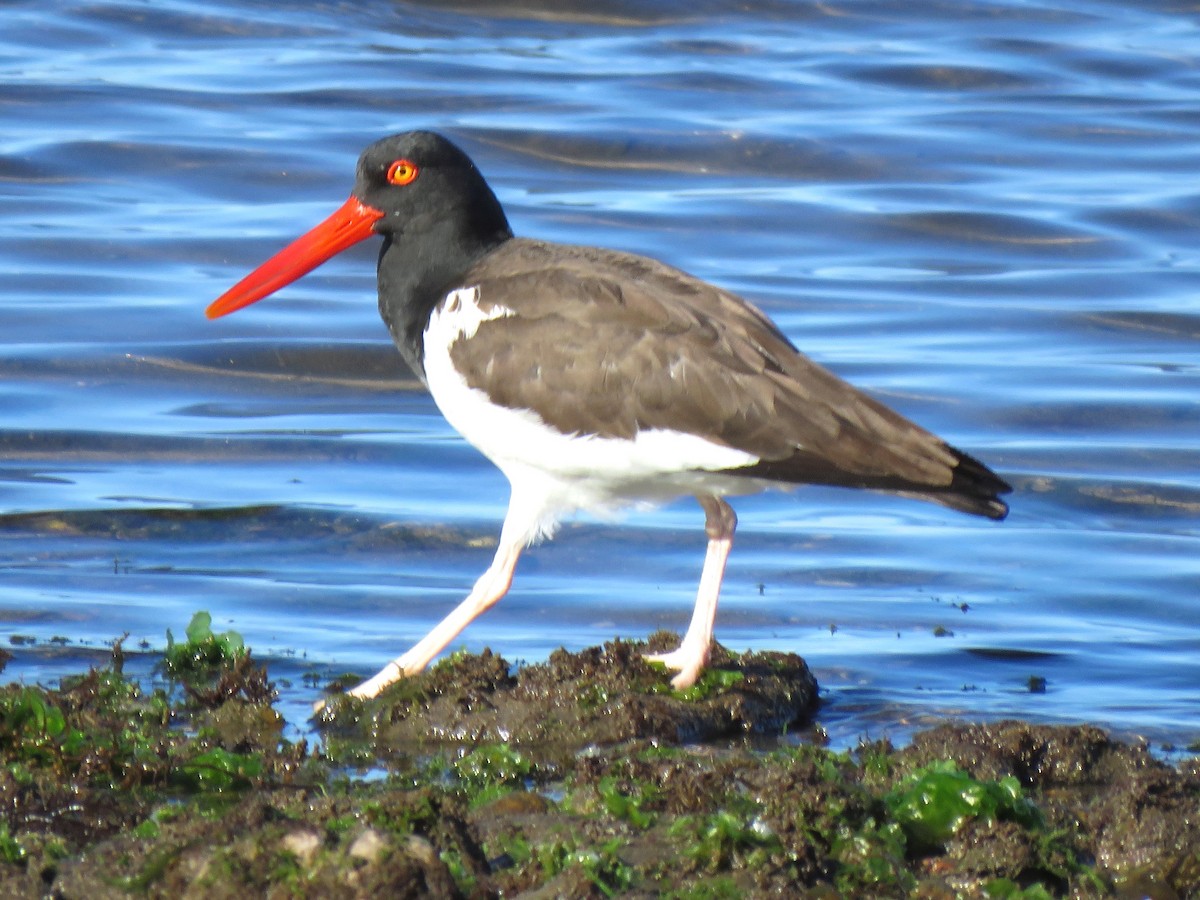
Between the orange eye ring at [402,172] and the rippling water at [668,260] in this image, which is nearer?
the orange eye ring at [402,172]

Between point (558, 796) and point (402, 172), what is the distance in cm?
270

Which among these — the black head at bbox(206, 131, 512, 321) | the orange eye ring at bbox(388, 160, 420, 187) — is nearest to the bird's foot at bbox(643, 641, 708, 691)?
the black head at bbox(206, 131, 512, 321)

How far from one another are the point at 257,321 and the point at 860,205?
5.17 m

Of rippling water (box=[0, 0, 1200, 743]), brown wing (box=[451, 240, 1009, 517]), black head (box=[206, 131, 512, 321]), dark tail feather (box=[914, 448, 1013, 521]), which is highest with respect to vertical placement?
black head (box=[206, 131, 512, 321])

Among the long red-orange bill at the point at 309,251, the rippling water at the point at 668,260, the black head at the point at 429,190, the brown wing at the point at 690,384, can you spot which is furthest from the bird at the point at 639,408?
the rippling water at the point at 668,260

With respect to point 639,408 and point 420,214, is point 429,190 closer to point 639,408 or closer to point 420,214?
point 420,214

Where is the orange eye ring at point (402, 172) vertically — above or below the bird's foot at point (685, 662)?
Answer: above

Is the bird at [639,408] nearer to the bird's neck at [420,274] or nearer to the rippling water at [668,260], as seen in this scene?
the bird's neck at [420,274]

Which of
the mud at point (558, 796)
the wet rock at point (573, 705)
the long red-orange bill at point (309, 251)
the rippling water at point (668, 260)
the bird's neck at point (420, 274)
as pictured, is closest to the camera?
the mud at point (558, 796)

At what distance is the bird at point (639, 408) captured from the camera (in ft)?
19.4

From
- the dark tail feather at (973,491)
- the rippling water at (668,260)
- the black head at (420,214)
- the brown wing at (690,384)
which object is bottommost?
the rippling water at (668,260)

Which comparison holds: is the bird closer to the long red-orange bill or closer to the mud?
the mud

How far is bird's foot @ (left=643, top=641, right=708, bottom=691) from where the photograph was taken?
5.97 metres

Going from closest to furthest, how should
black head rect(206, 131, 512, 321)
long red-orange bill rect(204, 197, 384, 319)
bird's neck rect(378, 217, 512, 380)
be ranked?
1. bird's neck rect(378, 217, 512, 380)
2. black head rect(206, 131, 512, 321)
3. long red-orange bill rect(204, 197, 384, 319)
